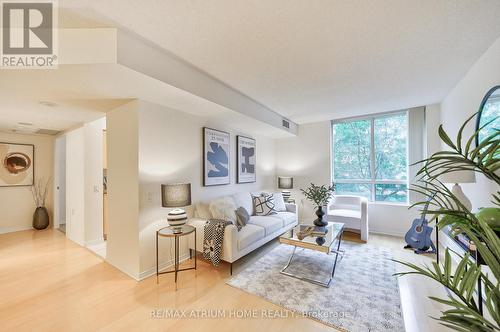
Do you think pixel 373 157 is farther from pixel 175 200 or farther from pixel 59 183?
pixel 59 183

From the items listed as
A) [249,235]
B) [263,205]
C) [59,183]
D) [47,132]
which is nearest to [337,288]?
[249,235]

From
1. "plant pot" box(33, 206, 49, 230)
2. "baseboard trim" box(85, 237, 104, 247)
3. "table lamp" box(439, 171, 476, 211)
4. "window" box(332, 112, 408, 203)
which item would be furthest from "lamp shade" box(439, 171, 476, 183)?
"plant pot" box(33, 206, 49, 230)

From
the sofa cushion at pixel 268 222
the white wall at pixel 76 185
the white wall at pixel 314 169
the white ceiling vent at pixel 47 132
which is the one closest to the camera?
the sofa cushion at pixel 268 222

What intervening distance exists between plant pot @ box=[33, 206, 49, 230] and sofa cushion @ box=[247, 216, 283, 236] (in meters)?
4.78

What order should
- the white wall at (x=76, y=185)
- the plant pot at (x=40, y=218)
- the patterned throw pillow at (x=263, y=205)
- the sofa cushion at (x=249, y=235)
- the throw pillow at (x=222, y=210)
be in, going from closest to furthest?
the sofa cushion at (x=249, y=235) < the throw pillow at (x=222, y=210) < the white wall at (x=76, y=185) < the patterned throw pillow at (x=263, y=205) < the plant pot at (x=40, y=218)

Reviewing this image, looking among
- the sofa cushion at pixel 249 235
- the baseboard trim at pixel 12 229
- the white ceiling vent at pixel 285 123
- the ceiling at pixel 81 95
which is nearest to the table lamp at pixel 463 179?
the sofa cushion at pixel 249 235

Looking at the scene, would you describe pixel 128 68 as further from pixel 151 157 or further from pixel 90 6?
pixel 151 157

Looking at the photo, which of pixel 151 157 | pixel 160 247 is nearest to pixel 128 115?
pixel 151 157

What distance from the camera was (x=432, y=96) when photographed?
3.32 metres

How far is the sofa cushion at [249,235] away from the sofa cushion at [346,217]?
1.66m

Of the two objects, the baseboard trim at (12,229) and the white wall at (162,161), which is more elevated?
the white wall at (162,161)

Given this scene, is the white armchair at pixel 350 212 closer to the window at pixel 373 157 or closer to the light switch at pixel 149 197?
the window at pixel 373 157

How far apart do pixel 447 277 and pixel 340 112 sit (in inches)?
147

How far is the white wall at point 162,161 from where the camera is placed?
101 inches
